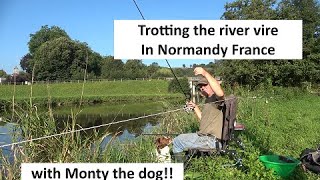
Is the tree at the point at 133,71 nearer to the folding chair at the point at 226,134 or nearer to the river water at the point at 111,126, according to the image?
the river water at the point at 111,126

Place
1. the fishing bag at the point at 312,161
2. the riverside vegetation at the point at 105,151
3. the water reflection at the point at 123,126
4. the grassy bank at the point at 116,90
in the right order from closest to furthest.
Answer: the riverside vegetation at the point at 105,151, the fishing bag at the point at 312,161, the water reflection at the point at 123,126, the grassy bank at the point at 116,90

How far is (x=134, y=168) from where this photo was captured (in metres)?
2.72

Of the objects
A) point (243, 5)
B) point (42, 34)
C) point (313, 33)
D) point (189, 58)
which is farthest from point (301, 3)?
point (42, 34)

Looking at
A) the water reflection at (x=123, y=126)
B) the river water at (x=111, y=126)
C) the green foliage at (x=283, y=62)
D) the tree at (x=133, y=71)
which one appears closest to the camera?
the river water at (x=111, y=126)

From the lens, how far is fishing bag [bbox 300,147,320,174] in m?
4.40

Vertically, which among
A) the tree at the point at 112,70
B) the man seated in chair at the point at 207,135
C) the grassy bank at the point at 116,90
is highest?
the tree at the point at 112,70

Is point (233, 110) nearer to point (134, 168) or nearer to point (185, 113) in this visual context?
point (134, 168)

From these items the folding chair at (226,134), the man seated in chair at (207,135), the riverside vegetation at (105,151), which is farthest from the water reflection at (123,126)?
the folding chair at (226,134)

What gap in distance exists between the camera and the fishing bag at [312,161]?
4398mm

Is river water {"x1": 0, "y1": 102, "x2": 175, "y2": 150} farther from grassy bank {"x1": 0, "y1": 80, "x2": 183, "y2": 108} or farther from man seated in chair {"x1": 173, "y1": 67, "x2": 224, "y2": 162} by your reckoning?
grassy bank {"x1": 0, "y1": 80, "x2": 183, "y2": 108}

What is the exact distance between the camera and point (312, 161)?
14.7ft

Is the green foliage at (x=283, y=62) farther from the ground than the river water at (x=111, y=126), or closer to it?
farther from the ground

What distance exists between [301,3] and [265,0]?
8.41 ft

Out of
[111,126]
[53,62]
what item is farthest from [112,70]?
[53,62]
